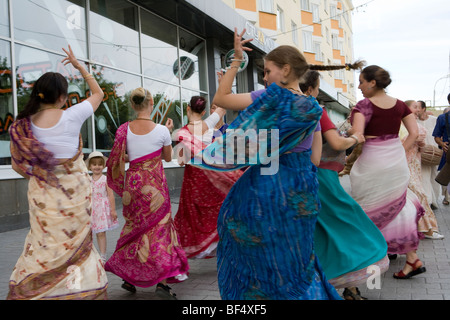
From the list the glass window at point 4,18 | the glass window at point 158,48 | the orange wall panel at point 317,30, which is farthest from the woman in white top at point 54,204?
the orange wall panel at point 317,30

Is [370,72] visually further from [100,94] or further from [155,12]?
[155,12]

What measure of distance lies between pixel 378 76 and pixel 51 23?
22.5 feet

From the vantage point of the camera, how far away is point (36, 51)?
867cm

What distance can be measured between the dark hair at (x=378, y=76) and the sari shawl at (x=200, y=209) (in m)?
1.74

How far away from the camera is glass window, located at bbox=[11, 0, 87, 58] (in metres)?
8.42

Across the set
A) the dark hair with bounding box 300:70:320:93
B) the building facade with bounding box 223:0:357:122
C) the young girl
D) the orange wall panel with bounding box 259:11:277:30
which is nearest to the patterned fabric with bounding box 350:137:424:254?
the dark hair with bounding box 300:70:320:93

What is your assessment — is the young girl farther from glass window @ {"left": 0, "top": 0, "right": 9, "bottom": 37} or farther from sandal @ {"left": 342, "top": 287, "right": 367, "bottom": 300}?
glass window @ {"left": 0, "top": 0, "right": 9, "bottom": 37}

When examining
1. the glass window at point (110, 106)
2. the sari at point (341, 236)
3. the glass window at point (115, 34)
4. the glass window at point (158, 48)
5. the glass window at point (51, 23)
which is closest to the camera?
the sari at point (341, 236)

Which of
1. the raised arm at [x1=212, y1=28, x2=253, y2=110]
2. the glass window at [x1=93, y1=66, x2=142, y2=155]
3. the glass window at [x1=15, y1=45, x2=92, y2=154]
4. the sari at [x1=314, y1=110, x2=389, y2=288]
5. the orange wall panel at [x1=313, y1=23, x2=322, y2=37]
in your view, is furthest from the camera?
the orange wall panel at [x1=313, y1=23, x2=322, y2=37]

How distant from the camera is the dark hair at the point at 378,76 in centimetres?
444

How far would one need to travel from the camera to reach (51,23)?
9227mm

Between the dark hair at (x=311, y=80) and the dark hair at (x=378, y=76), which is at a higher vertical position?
the dark hair at (x=378, y=76)

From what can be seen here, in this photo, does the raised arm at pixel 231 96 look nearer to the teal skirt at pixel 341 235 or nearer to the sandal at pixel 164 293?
the teal skirt at pixel 341 235

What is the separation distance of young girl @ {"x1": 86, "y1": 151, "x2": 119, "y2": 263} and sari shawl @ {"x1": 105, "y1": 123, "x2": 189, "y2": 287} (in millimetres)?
1166
